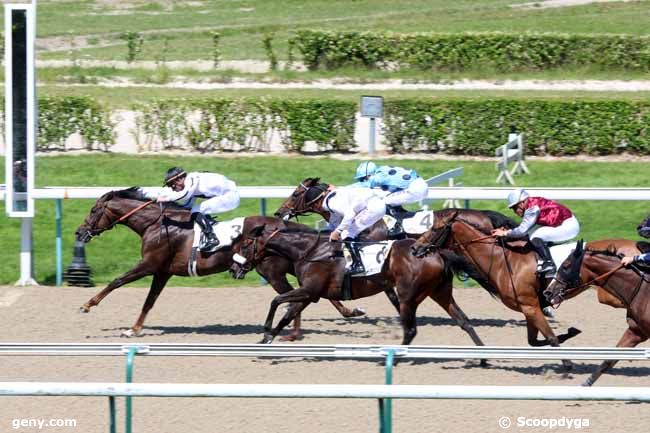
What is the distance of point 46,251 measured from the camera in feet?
46.0

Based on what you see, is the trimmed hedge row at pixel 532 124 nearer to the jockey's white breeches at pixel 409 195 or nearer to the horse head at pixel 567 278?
the jockey's white breeches at pixel 409 195

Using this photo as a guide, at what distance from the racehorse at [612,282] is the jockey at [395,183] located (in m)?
2.02

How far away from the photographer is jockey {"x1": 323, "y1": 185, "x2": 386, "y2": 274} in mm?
10391

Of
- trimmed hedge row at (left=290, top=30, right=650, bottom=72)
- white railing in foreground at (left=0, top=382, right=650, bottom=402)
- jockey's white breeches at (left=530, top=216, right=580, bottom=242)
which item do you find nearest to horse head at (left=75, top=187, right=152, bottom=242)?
jockey's white breeches at (left=530, top=216, right=580, bottom=242)

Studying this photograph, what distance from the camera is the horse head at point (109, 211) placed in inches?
445

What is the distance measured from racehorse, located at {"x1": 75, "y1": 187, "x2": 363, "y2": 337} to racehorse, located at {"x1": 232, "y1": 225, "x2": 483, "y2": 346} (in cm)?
46

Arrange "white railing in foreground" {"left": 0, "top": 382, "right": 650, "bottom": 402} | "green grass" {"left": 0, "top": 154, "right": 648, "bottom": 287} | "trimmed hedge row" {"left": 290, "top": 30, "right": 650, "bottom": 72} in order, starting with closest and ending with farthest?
1. "white railing in foreground" {"left": 0, "top": 382, "right": 650, "bottom": 402}
2. "green grass" {"left": 0, "top": 154, "right": 648, "bottom": 287}
3. "trimmed hedge row" {"left": 290, "top": 30, "right": 650, "bottom": 72}

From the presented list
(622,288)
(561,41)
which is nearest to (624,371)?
(622,288)

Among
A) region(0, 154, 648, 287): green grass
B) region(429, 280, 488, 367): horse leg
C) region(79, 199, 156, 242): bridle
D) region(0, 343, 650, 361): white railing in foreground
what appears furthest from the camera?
region(0, 154, 648, 287): green grass

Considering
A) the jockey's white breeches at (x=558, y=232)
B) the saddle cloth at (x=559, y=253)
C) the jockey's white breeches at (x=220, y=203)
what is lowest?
the saddle cloth at (x=559, y=253)

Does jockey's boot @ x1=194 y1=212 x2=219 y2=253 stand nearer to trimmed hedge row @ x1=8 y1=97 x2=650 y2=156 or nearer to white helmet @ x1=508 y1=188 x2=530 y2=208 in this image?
white helmet @ x1=508 y1=188 x2=530 y2=208

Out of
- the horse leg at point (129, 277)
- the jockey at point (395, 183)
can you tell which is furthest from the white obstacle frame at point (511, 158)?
the horse leg at point (129, 277)

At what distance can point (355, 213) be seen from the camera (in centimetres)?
1056

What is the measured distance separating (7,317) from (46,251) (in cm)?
245
